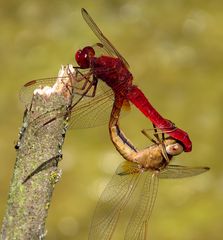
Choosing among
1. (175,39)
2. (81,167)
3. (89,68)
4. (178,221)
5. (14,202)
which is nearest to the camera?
(14,202)

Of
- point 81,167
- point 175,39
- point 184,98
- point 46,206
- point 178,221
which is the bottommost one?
point 46,206

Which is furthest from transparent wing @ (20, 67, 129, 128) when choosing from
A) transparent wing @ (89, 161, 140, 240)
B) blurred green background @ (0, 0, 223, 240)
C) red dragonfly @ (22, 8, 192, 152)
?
blurred green background @ (0, 0, 223, 240)

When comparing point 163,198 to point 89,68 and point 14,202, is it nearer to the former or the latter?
point 89,68

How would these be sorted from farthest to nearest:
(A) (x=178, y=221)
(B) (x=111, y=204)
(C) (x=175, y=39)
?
(C) (x=175, y=39)
(A) (x=178, y=221)
(B) (x=111, y=204)

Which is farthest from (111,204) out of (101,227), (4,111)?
(4,111)

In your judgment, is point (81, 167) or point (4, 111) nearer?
point (81, 167)

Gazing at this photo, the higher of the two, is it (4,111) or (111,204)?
(4,111)
